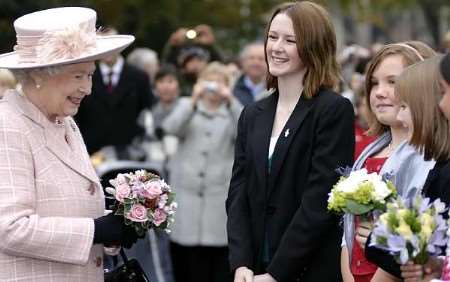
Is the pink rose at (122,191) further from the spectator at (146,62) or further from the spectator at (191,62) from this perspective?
the spectator at (146,62)

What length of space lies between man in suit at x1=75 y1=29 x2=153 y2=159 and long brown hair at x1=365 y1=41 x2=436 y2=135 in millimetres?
6121

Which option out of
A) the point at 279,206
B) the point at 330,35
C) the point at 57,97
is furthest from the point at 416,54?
the point at 57,97

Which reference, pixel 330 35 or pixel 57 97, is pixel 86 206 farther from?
pixel 330 35

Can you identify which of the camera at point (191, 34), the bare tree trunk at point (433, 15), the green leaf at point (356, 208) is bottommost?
the bare tree trunk at point (433, 15)

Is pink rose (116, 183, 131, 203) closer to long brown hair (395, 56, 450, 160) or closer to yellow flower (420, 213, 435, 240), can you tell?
long brown hair (395, 56, 450, 160)

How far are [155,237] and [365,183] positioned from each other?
17.8 ft

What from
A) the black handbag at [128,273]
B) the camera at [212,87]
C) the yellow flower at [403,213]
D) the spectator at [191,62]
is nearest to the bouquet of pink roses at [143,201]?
the black handbag at [128,273]

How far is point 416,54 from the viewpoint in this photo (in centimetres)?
584

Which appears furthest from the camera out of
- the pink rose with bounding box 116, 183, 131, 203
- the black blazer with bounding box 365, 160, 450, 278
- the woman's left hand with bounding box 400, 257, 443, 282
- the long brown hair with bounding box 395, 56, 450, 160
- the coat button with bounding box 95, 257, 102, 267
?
the coat button with bounding box 95, 257, 102, 267

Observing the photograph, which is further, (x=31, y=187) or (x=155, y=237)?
(x=155, y=237)

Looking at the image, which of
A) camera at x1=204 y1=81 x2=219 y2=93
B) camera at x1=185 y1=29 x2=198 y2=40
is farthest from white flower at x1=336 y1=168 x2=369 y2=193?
camera at x1=185 y1=29 x2=198 y2=40

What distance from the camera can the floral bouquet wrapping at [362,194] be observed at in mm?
4512

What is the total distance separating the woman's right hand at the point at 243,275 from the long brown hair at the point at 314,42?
3.20 ft

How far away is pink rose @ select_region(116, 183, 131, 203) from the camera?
5.02 metres
